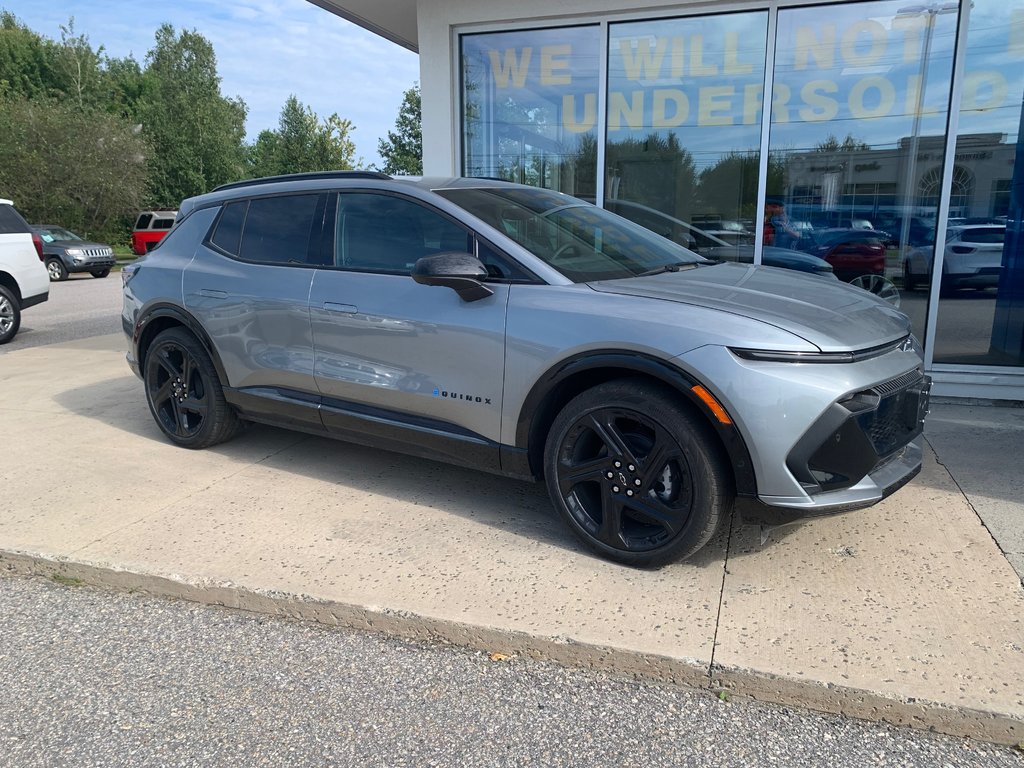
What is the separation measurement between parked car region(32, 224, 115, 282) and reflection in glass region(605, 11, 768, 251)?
18.7 meters

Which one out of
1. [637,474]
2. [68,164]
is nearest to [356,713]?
[637,474]

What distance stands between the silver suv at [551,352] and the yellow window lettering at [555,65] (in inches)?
145

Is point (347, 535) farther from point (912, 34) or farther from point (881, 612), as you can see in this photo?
point (912, 34)

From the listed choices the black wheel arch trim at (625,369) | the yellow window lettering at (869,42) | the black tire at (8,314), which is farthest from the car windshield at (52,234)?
the black wheel arch trim at (625,369)

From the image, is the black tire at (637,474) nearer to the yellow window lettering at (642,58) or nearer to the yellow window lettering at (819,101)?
the yellow window lettering at (819,101)

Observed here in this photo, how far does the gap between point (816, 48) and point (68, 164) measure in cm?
3216

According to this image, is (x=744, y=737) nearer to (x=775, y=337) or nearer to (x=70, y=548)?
(x=775, y=337)

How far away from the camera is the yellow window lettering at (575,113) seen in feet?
25.5

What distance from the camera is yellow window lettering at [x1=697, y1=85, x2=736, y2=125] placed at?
24.0 feet

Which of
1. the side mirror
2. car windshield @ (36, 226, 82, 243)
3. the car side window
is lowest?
car windshield @ (36, 226, 82, 243)

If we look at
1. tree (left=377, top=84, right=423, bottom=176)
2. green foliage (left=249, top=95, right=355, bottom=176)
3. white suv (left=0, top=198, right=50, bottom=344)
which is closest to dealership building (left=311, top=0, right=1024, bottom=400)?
white suv (left=0, top=198, right=50, bottom=344)

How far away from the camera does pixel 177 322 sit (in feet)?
16.8

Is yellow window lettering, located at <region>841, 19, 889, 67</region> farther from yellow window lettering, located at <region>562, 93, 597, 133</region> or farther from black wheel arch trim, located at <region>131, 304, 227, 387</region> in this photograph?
black wheel arch trim, located at <region>131, 304, 227, 387</region>

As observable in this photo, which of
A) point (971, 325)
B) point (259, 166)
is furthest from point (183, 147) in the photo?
point (971, 325)
